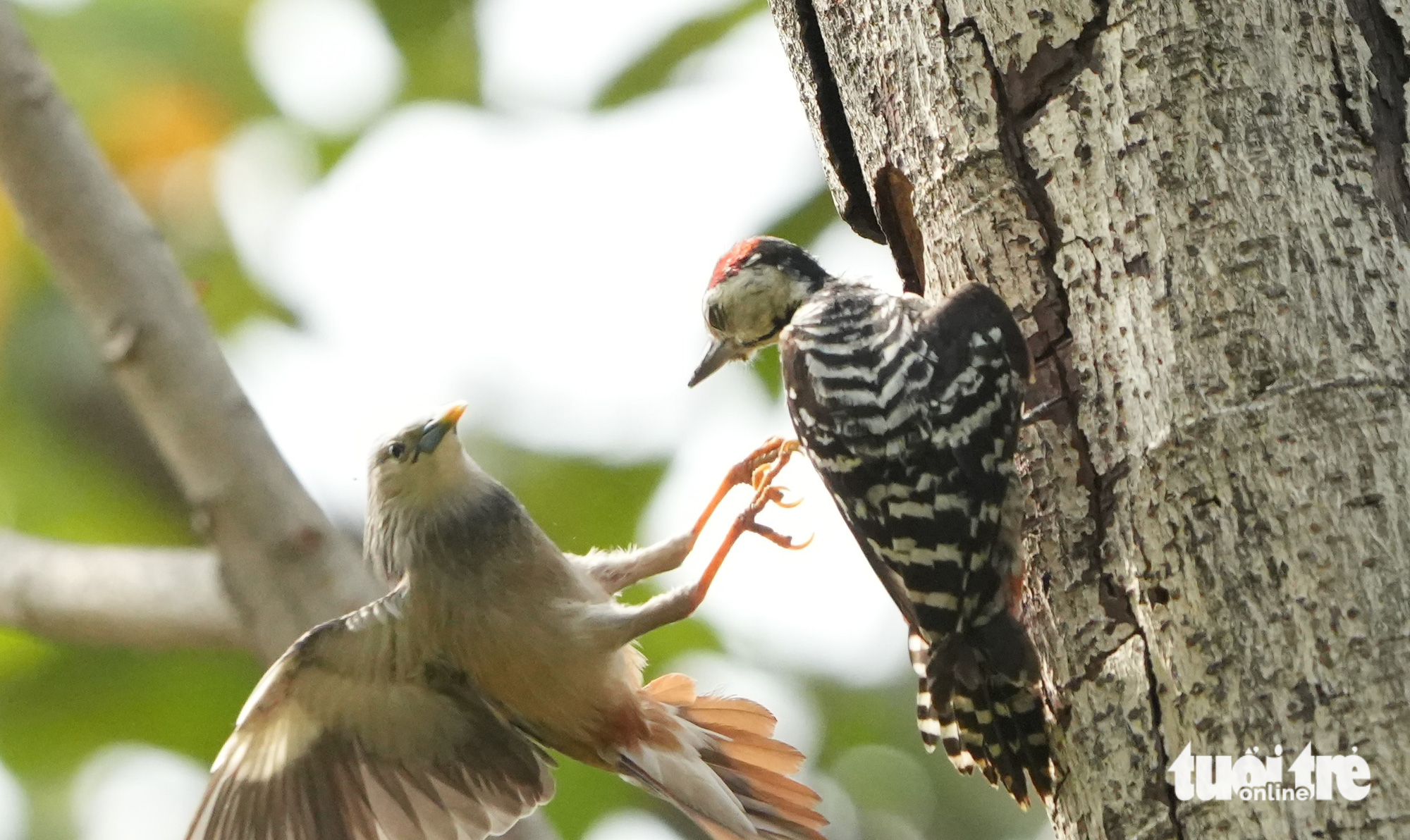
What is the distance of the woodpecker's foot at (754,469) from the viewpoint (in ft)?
13.1

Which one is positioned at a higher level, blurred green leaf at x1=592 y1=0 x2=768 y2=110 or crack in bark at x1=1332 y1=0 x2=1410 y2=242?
blurred green leaf at x1=592 y1=0 x2=768 y2=110

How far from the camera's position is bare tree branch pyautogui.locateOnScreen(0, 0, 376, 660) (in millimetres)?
2803

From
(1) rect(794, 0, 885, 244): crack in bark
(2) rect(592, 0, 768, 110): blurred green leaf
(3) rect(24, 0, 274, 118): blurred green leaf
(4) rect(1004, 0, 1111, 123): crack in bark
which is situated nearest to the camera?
(4) rect(1004, 0, 1111, 123): crack in bark

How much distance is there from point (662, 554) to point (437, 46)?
2.74 meters

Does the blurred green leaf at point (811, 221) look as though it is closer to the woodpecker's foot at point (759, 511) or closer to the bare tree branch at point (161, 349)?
the woodpecker's foot at point (759, 511)

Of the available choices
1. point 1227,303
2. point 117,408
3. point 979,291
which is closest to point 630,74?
point 117,408

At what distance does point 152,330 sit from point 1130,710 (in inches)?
80.0

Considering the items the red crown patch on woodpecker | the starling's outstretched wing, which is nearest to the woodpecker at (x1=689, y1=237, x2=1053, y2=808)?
the red crown patch on woodpecker

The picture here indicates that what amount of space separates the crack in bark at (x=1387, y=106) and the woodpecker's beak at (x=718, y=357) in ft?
5.84

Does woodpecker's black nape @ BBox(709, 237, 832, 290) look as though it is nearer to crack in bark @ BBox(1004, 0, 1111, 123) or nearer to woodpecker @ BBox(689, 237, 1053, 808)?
woodpecker @ BBox(689, 237, 1053, 808)

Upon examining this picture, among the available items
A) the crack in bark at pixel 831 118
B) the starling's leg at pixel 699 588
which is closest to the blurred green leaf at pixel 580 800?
the starling's leg at pixel 699 588

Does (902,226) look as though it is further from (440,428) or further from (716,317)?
(440,428)

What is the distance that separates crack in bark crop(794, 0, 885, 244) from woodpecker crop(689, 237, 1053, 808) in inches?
18.3

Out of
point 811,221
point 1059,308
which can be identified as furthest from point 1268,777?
point 811,221
